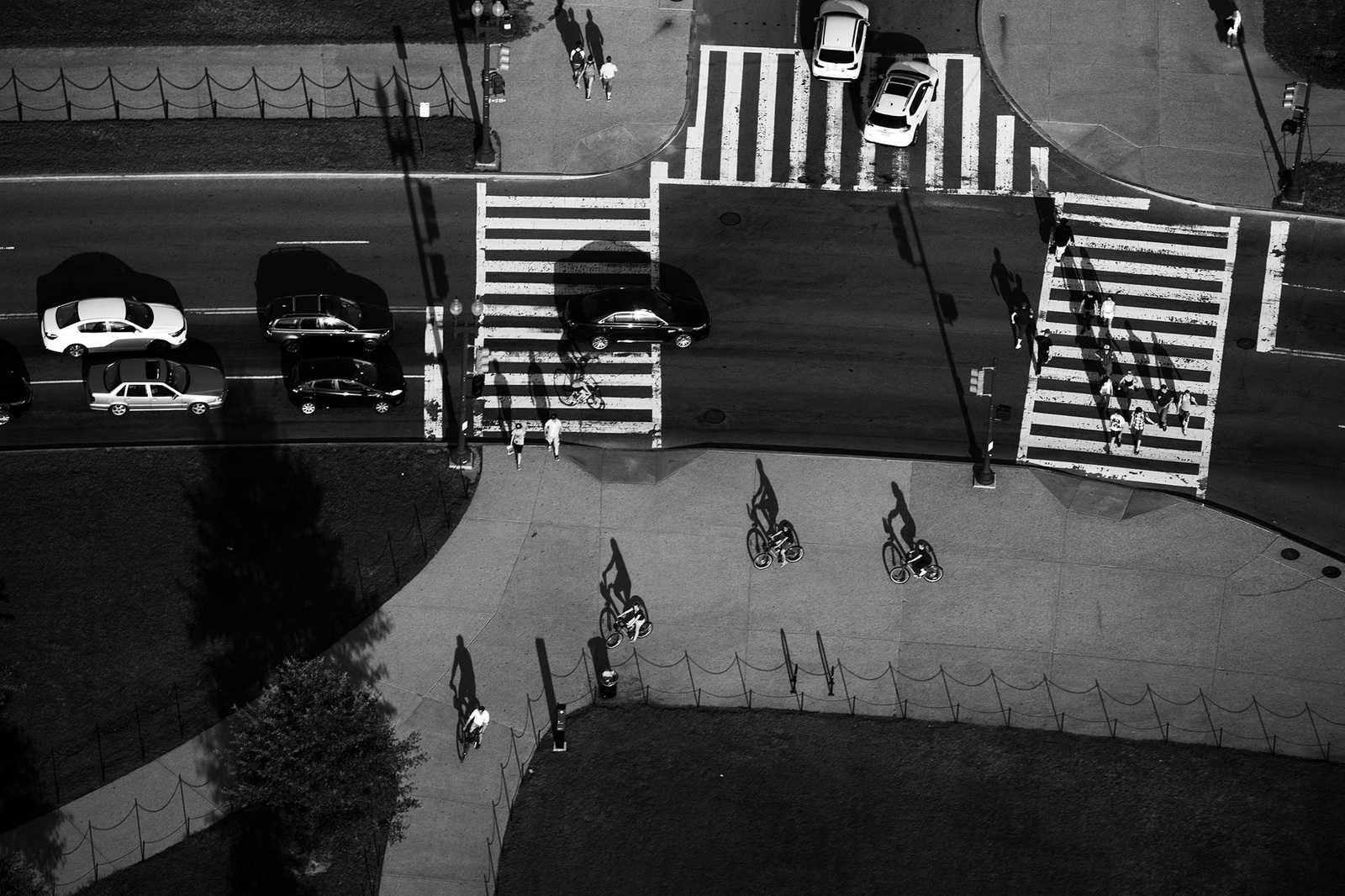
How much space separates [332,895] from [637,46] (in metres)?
32.7

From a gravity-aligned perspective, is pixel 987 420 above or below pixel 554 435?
below

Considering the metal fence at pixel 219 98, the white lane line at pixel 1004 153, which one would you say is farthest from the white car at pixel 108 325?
the white lane line at pixel 1004 153

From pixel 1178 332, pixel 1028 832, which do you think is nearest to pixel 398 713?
pixel 1028 832

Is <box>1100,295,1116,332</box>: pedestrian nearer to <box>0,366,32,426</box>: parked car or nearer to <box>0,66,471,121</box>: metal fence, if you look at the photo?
<box>0,66,471,121</box>: metal fence

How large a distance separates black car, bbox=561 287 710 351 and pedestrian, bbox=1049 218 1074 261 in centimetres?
1295

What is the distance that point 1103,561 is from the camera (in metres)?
44.8

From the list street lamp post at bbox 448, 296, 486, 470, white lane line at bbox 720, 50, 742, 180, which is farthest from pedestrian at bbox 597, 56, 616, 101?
street lamp post at bbox 448, 296, 486, 470

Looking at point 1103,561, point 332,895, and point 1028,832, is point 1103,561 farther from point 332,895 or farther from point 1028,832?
point 332,895

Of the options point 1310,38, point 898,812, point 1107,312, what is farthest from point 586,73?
point 898,812

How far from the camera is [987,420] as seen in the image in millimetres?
46812

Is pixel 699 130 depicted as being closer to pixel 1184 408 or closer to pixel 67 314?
pixel 1184 408

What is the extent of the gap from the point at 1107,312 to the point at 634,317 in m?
17.0

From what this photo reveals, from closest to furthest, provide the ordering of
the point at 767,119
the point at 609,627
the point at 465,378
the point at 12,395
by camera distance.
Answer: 1. the point at 609,627
2. the point at 12,395
3. the point at 465,378
4. the point at 767,119

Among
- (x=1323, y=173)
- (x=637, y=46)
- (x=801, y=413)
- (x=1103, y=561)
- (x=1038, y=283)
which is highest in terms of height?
(x=637, y=46)
